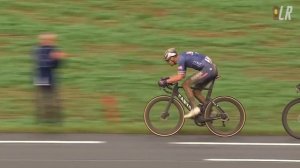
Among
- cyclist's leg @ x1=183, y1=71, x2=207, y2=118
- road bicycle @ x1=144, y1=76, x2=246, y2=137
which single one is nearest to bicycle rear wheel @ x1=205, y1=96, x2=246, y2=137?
road bicycle @ x1=144, y1=76, x2=246, y2=137

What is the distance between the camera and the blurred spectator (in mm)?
13008

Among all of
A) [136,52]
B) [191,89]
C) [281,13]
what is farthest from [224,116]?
[281,13]

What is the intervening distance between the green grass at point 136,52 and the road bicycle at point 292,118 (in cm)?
46

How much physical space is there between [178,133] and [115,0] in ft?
37.7

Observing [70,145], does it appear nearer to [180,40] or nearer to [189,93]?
[189,93]

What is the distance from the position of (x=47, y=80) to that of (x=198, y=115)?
3.00m

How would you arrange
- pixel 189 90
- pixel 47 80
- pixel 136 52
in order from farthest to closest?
pixel 136 52 → pixel 47 80 → pixel 189 90

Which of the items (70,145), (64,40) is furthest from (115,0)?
(70,145)

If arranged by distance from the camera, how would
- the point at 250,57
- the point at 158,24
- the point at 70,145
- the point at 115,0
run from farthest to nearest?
the point at 115,0
the point at 158,24
the point at 250,57
the point at 70,145

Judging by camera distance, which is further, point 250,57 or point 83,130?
point 250,57

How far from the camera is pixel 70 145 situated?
11344 mm

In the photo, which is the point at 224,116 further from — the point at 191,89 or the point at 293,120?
the point at 293,120

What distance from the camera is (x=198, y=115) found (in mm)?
12648

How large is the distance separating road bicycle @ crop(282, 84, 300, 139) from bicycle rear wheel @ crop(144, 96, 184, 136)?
1.90 metres
